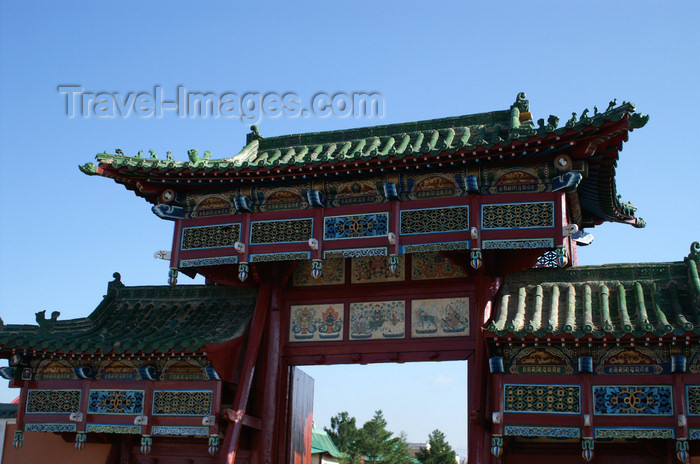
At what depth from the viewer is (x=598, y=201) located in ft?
46.1

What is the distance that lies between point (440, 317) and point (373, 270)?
→ 148 cm

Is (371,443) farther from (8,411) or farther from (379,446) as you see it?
(8,411)

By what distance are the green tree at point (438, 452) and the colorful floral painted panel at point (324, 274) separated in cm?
1711

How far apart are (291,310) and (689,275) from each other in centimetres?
648

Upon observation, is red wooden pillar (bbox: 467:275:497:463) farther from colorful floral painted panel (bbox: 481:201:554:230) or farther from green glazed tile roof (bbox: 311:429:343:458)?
green glazed tile roof (bbox: 311:429:343:458)

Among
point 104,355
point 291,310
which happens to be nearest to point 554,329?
point 291,310

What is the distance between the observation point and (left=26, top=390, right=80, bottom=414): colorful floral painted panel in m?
13.5

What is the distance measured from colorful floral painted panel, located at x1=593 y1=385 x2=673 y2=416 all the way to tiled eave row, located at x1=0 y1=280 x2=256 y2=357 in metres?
5.84

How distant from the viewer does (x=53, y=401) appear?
13586 millimetres

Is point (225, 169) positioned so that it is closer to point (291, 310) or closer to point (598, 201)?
point (291, 310)

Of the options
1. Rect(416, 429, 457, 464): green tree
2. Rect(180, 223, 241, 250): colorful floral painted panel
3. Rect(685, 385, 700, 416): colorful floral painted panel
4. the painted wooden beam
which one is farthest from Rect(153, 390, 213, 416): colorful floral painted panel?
Rect(416, 429, 457, 464): green tree

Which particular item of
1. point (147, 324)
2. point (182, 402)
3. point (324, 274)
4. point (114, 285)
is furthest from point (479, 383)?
point (114, 285)

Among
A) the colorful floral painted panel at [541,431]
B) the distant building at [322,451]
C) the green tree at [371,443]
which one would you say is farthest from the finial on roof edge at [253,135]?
the green tree at [371,443]

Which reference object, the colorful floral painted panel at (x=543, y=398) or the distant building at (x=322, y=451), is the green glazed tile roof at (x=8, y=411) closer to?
the colorful floral painted panel at (x=543, y=398)
